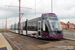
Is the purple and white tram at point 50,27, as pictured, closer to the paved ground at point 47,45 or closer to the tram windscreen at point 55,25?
the tram windscreen at point 55,25

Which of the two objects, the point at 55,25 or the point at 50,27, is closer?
the point at 50,27

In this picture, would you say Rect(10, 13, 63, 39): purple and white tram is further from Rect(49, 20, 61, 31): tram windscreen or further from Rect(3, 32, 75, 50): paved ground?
Rect(3, 32, 75, 50): paved ground

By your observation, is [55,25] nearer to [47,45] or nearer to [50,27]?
[50,27]

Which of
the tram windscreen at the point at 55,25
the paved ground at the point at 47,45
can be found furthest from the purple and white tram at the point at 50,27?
the paved ground at the point at 47,45

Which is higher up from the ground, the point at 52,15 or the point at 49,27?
the point at 52,15

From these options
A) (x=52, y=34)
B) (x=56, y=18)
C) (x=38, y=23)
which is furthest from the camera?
(x=38, y=23)

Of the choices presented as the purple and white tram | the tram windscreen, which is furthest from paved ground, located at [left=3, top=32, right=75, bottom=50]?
the tram windscreen

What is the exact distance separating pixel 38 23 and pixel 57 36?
3801 millimetres

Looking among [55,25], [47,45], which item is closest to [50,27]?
[55,25]

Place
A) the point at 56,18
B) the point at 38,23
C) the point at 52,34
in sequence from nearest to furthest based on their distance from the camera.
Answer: the point at 52,34, the point at 56,18, the point at 38,23

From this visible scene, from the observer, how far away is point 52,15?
14.5 meters

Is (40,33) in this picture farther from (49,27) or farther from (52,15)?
(52,15)

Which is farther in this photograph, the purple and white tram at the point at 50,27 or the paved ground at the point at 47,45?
the purple and white tram at the point at 50,27

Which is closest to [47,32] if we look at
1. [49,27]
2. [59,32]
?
[49,27]
